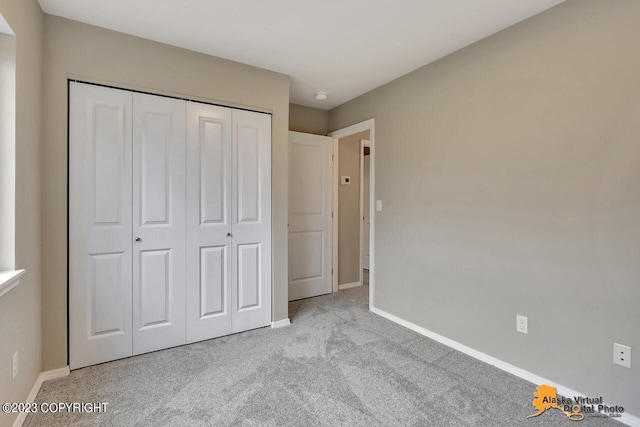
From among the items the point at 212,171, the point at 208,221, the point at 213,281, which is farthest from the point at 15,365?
the point at 212,171

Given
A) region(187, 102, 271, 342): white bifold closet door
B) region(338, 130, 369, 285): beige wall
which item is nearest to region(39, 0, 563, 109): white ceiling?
region(187, 102, 271, 342): white bifold closet door

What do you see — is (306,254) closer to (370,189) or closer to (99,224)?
(370,189)

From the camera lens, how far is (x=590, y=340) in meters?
1.75

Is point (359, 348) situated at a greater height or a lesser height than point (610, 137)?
lesser

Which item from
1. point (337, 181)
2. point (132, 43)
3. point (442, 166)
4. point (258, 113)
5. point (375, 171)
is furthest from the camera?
point (337, 181)

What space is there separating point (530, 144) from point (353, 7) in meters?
1.48

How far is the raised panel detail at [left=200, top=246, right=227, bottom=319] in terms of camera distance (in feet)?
8.36

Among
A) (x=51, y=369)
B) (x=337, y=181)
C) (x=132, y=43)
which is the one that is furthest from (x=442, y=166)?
(x=51, y=369)

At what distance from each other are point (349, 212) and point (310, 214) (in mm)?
697

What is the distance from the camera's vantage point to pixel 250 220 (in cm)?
277

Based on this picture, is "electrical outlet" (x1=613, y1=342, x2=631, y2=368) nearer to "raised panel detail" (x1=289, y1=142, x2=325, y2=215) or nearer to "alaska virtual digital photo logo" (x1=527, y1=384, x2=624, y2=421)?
"alaska virtual digital photo logo" (x1=527, y1=384, x2=624, y2=421)

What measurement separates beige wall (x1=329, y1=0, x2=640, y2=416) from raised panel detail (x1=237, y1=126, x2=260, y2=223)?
1.45 m

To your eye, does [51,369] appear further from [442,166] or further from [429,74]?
[429,74]

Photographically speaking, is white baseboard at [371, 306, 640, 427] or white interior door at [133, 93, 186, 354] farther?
white interior door at [133, 93, 186, 354]
